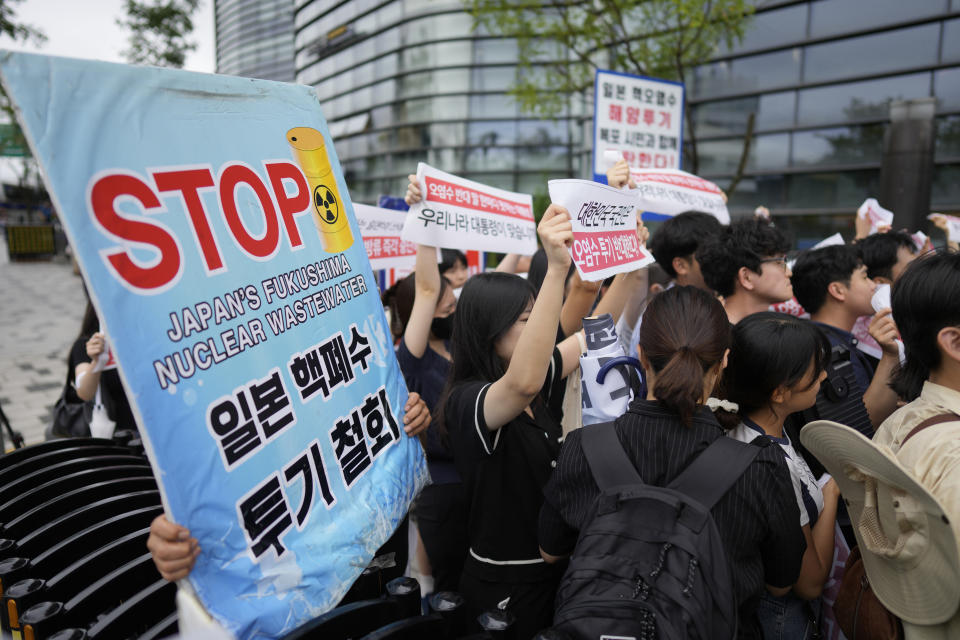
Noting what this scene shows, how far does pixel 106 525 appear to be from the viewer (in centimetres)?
146

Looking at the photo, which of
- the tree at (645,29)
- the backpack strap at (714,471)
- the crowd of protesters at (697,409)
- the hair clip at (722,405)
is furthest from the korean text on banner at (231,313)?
the tree at (645,29)

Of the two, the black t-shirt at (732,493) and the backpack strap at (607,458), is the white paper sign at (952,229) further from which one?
the backpack strap at (607,458)

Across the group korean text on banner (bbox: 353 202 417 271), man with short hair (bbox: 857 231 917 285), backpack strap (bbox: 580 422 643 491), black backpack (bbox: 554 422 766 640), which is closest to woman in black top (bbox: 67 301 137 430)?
korean text on banner (bbox: 353 202 417 271)

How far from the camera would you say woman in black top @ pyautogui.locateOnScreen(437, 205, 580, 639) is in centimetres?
176

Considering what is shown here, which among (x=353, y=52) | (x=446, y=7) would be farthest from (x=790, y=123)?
(x=353, y=52)

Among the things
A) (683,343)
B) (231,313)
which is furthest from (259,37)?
(683,343)

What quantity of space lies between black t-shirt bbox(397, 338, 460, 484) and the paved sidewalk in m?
4.79

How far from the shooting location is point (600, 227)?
7.43 feet

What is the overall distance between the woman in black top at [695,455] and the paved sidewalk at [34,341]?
6.15 metres

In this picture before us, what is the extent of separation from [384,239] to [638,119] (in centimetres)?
227

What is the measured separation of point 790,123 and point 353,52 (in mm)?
22831

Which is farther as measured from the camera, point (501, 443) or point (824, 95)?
point (824, 95)

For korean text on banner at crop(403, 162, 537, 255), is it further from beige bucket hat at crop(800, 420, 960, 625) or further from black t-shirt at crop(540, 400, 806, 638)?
beige bucket hat at crop(800, 420, 960, 625)

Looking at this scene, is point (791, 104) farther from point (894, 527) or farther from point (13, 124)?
point (13, 124)
